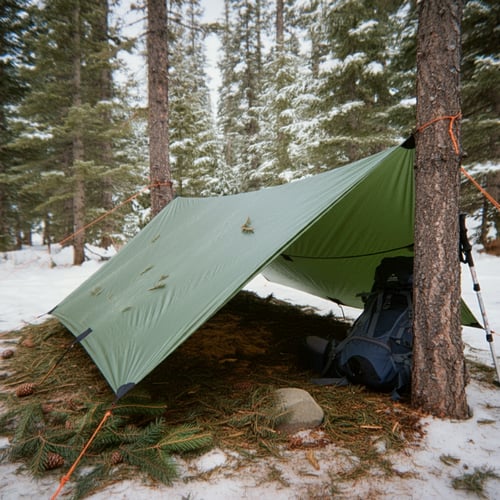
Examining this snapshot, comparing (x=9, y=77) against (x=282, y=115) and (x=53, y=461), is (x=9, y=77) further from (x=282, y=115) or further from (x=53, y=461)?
(x=53, y=461)

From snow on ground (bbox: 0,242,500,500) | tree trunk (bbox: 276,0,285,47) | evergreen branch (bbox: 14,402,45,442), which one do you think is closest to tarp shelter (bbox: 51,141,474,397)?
evergreen branch (bbox: 14,402,45,442)

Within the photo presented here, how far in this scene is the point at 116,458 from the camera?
144 centimetres

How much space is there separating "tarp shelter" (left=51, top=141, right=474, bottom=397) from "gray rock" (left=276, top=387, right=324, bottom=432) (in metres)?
0.70

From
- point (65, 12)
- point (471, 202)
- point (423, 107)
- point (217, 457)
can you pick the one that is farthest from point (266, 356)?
point (65, 12)

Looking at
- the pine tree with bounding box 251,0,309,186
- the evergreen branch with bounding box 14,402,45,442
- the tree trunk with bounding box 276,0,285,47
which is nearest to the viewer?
the evergreen branch with bounding box 14,402,45,442

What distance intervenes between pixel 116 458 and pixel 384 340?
1676mm

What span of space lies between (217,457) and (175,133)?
9.14m

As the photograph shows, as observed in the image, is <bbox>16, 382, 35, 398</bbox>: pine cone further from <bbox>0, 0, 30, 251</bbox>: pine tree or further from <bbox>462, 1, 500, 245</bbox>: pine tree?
<bbox>0, 0, 30, 251</bbox>: pine tree

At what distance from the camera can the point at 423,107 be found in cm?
185

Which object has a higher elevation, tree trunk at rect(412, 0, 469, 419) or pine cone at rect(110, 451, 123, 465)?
tree trunk at rect(412, 0, 469, 419)

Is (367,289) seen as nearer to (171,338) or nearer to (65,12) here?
(171,338)

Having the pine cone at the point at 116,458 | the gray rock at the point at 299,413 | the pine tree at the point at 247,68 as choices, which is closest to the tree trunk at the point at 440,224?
the gray rock at the point at 299,413

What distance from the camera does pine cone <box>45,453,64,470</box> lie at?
1406 mm

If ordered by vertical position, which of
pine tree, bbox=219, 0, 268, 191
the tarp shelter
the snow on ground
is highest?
pine tree, bbox=219, 0, 268, 191
